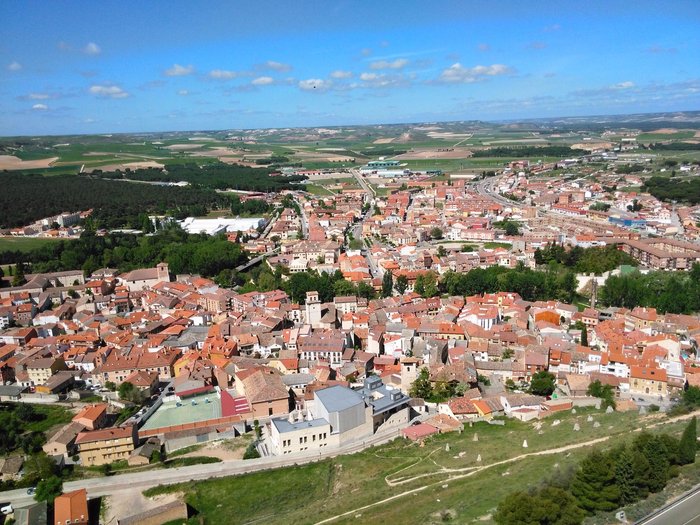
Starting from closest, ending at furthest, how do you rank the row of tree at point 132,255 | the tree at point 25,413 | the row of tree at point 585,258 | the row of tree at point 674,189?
the tree at point 25,413 → the row of tree at point 585,258 → the row of tree at point 132,255 → the row of tree at point 674,189

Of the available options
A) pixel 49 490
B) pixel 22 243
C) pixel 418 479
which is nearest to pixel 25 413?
pixel 49 490

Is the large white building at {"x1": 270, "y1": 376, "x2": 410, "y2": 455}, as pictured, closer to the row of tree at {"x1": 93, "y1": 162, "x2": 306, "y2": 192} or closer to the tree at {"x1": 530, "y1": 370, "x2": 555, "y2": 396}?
the tree at {"x1": 530, "y1": 370, "x2": 555, "y2": 396}

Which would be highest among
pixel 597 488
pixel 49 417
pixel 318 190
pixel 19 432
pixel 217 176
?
pixel 217 176

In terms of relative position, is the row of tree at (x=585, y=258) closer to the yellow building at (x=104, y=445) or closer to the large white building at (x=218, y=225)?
the large white building at (x=218, y=225)

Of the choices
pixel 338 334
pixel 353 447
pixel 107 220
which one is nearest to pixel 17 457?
pixel 353 447

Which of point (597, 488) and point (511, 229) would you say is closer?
point (597, 488)

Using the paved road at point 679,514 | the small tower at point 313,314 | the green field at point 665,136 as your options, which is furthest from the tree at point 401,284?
the green field at point 665,136

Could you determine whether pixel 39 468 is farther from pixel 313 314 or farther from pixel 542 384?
pixel 542 384

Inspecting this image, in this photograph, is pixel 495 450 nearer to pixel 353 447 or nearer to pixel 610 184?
pixel 353 447
